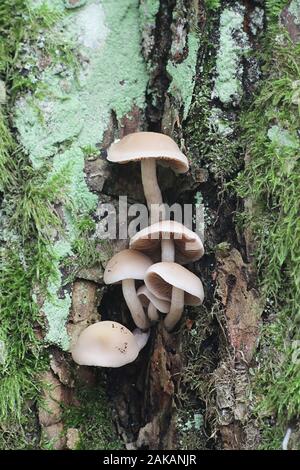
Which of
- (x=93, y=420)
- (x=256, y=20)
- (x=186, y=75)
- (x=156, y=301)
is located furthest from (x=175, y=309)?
(x=256, y=20)

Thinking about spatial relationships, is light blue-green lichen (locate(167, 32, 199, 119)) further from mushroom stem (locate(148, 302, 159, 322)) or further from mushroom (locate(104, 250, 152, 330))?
mushroom stem (locate(148, 302, 159, 322))

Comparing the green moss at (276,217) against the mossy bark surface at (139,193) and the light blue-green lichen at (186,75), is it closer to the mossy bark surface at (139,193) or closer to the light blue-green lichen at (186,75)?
the mossy bark surface at (139,193)

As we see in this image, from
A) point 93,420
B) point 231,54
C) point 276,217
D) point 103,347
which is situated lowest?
point 93,420

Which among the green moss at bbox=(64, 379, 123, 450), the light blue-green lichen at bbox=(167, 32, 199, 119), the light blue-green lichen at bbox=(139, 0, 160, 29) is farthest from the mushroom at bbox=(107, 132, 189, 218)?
the green moss at bbox=(64, 379, 123, 450)

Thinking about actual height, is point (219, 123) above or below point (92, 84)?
below

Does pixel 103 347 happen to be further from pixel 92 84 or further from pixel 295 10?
pixel 295 10

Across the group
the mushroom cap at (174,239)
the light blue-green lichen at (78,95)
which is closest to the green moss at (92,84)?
the light blue-green lichen at (78,95)
